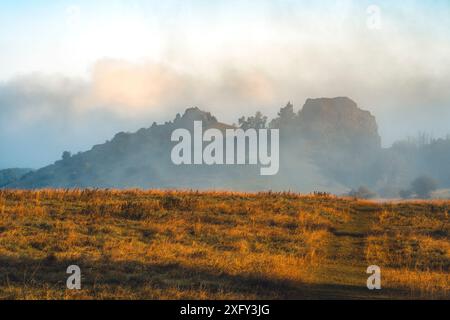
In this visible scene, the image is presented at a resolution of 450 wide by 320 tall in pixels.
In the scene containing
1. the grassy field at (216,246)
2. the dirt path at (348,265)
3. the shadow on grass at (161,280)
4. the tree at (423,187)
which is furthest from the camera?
the tree at (423,187)

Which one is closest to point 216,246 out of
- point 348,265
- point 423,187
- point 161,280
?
point 348,265

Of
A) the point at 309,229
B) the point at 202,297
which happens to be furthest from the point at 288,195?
the point at 202,297

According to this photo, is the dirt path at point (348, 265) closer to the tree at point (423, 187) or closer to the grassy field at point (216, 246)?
the grassy field at point (216, 246)

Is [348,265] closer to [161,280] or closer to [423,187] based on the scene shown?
[161,280]

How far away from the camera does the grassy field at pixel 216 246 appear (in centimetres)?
1777

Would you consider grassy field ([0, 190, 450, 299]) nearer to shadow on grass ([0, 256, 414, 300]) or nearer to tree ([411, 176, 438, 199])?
shadow on grass ([0, 256, 414, 300])

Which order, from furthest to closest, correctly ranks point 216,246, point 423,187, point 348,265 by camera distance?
point 423,187
point 216,246
point 348,265

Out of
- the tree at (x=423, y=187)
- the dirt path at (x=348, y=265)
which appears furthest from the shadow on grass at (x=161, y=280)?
the tree at (x=423, y=187)

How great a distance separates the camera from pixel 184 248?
24109 millimetres

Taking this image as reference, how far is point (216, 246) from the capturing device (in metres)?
25.5

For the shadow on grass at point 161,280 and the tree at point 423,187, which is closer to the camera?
the shadow on grass at point 161,280

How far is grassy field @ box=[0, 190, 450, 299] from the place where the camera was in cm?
1777

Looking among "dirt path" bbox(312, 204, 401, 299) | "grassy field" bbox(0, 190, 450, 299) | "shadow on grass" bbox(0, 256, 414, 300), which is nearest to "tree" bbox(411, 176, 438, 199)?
"grassy field" bbox(0, 190, 450, 299)
